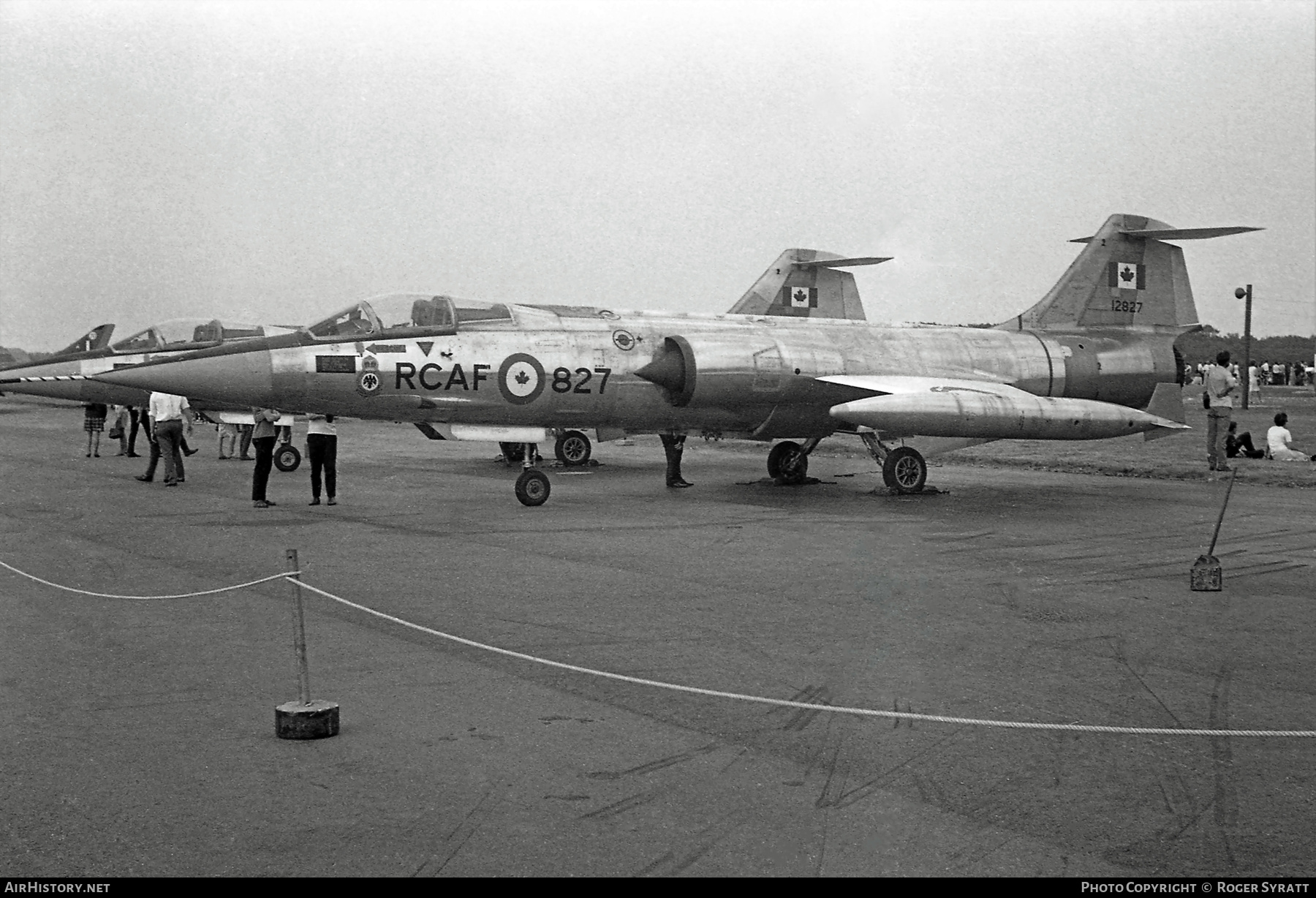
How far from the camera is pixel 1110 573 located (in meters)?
9.86

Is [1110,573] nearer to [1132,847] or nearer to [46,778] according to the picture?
[1132,847]

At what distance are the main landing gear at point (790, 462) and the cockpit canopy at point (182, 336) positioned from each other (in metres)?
11.0

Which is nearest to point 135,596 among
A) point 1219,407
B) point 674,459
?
point 674,459

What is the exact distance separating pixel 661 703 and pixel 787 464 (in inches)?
497

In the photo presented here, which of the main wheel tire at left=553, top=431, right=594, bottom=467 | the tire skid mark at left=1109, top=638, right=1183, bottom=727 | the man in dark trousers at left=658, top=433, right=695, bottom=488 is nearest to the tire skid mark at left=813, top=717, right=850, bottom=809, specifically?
the tire skid mark at left=1109, top=638, right=1183, bottom=727

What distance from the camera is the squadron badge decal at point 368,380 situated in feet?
46.2

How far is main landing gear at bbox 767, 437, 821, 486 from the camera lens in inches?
711

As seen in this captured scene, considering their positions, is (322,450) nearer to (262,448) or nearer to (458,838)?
(262,448)

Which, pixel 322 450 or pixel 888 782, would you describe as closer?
pixel 888 782

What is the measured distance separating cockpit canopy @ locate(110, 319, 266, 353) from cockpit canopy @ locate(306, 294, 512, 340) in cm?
988

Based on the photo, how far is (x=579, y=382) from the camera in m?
15.2

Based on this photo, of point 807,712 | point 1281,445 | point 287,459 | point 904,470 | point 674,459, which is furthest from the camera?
point 287,459

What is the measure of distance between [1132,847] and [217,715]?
A: 3.94m

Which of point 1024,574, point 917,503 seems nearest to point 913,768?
point 1024,574
